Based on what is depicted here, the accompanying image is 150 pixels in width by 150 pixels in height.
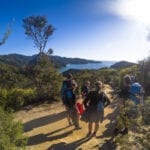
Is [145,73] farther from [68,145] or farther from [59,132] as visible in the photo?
[68,145]

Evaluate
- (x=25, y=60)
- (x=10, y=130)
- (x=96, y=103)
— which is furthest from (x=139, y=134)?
(x=25, y=60)

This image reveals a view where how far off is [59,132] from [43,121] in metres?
1.92

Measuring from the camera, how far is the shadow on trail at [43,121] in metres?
10.4

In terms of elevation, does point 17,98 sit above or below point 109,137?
above

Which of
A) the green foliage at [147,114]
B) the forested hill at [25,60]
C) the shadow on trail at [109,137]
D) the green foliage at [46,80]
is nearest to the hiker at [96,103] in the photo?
the shadow on trail at [109,137]

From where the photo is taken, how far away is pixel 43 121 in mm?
11078

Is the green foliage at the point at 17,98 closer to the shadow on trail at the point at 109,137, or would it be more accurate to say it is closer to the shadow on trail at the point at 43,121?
the shadow on trail at the point at 43,121

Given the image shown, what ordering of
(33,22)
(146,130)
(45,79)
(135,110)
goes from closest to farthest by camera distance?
1. (146,130)
2. (135,110)
3. (45,79)
4. (33,22)

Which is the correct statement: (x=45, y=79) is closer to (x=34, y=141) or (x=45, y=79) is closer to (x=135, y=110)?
(x=34, y=141)

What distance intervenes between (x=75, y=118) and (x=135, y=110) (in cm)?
442

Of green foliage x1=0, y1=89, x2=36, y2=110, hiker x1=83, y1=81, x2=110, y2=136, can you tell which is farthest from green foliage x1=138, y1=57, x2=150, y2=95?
hiker x1=83, y1=81, x2=110, y2=136

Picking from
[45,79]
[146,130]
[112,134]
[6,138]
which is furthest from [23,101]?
[146,130]

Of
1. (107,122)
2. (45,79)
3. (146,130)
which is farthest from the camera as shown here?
(45,79)

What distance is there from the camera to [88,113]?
27.1ft
